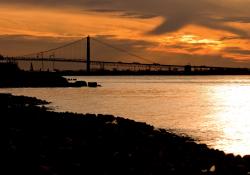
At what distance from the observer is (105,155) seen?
1195 centimetres

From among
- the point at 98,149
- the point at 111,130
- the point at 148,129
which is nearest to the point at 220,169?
the point at 98,149

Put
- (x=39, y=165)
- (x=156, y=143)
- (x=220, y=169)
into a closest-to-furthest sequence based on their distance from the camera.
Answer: (x=39, y=165), (x=220, y=169), (x=156, y=143)

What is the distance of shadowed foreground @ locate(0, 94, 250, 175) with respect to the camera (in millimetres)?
10510

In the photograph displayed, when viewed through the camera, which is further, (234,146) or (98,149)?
(234,146)

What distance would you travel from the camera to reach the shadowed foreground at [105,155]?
10510 millimetres

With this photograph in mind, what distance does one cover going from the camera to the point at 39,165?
1006cm

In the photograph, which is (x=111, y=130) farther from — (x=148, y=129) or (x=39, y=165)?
(x=39, y=165)

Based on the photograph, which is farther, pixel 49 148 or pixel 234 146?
pixel 234 146

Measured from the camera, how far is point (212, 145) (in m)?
19.8

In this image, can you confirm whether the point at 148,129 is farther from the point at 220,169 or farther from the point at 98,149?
the point at 220,169

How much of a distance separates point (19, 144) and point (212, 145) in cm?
927

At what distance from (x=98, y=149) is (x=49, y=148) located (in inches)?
46.0

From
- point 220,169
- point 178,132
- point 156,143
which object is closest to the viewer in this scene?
point 220,169

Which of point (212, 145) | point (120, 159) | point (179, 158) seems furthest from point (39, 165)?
point (212, 145)
